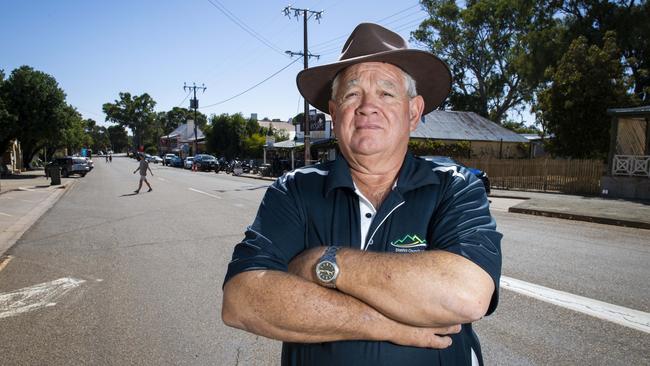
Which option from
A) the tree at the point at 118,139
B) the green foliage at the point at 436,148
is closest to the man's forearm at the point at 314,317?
the green foliage at the point at 436,148

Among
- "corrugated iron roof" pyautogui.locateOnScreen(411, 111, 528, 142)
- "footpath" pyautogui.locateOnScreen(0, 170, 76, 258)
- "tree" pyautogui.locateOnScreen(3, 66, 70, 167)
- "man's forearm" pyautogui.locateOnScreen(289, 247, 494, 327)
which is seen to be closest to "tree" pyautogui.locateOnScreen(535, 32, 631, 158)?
"corrugated iron roof" pyautogui.locateOnScreen(411, 111, 528, 142)

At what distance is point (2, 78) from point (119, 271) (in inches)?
1292

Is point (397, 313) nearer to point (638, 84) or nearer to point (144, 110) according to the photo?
point (638, 84)

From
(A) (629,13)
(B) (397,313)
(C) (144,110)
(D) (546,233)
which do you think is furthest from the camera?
(C) (144,110)

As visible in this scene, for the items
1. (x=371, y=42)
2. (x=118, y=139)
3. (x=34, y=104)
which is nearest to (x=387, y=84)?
(x=371, y=42)

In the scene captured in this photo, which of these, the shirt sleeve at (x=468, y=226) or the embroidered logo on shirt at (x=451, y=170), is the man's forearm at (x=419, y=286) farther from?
the embroidered logo on shirt at (x=451, y=170)

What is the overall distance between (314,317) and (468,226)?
2.27 ft

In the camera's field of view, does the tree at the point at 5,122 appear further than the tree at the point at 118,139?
No

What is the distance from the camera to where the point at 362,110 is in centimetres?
196

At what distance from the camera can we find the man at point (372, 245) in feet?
4.87

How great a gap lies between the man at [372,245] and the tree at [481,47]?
153 feet

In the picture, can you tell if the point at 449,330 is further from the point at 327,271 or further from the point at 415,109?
the point at 415,109

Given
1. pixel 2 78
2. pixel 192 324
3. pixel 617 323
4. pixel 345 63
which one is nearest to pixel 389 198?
→ pixel 345 63

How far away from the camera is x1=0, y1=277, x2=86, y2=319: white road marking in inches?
188
